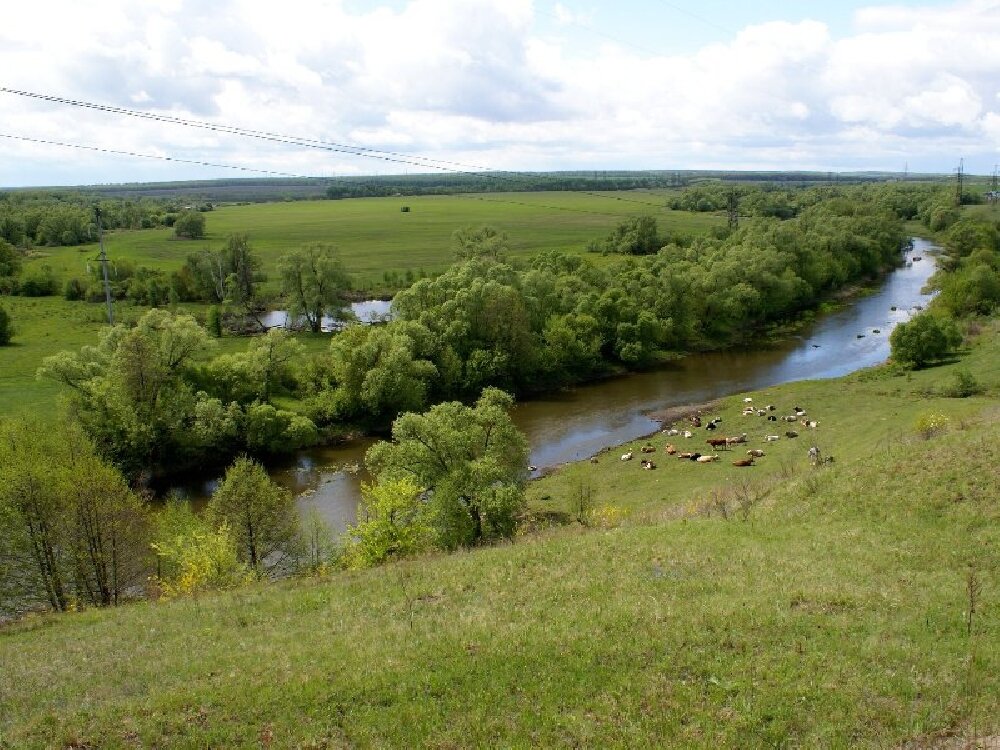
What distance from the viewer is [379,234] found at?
15188 cm

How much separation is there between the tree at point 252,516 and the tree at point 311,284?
170 feet

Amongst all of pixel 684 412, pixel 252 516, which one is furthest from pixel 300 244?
pixel 252 516

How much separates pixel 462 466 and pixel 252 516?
26.7 ft

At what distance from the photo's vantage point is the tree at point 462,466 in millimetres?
27438

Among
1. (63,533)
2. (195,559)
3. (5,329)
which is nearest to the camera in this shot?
(195,559)

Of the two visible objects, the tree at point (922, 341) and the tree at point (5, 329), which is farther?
the tree at point (5, 329)

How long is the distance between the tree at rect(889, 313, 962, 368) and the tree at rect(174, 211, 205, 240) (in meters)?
120

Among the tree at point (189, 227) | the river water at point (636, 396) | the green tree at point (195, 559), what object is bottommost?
the river water at point (636, 396)

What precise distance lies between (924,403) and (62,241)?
5196 inches

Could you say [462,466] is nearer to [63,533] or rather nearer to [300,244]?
[63,533]

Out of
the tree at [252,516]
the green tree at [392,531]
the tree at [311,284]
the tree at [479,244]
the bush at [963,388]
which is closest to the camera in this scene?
the green tree at [392,531]

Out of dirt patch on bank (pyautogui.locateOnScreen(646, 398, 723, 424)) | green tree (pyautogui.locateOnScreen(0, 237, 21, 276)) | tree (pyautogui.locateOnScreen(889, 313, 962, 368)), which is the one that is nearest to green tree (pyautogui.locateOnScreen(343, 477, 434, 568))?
dirt patch on bank (pyautogui.locateOnScreen(646, 398, 723, 424))

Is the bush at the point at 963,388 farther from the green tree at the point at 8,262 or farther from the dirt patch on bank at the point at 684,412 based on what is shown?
the green tree at the point at 8,262

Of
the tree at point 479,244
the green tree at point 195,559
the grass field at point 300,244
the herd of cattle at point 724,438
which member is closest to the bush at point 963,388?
the herd of cattle at point 724,438
